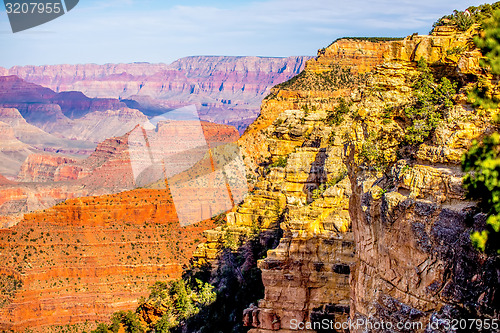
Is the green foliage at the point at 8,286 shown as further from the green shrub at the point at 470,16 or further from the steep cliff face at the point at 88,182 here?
the green shrub at the point at 470,16

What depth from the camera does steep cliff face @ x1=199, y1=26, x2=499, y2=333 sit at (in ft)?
28.1

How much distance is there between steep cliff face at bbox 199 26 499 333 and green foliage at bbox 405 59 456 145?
0.17 feet

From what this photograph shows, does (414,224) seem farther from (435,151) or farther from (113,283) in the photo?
(113,283)

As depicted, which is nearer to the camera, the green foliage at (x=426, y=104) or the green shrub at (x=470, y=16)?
the green foliage at (x=426, y=104)

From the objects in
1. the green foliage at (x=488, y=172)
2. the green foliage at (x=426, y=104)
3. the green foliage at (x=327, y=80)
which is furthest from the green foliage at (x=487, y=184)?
the green foliage at (x=327, y=80)

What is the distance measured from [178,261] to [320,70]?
34.8 m

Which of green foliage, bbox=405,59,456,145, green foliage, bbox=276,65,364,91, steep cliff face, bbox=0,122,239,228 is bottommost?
steep cliff face, bbox=0,122,239,228

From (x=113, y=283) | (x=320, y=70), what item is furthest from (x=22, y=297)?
(x=320, y=70)

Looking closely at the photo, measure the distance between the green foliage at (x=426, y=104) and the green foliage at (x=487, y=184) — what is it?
1854mm

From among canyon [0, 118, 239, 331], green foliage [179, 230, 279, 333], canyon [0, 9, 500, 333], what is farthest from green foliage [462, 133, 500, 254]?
canyon [0, 118, 239, 331]

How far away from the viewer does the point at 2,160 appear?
152 metres

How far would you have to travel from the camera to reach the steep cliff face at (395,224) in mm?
8555

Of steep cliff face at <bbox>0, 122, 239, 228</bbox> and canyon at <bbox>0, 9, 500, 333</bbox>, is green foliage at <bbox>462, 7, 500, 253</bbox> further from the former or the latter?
steep cliff face at <bbox>0, 122, 239, 228</bbox>

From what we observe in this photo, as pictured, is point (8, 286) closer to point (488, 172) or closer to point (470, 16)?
point (470, 16)
